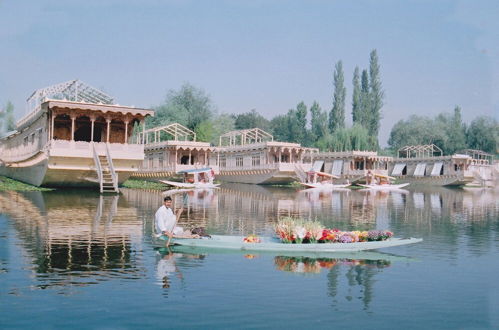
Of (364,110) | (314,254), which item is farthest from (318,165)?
(314,254)

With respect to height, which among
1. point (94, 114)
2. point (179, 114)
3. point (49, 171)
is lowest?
point (49, 171)

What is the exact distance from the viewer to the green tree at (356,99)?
273ft

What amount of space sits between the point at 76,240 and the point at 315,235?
6.63 metres

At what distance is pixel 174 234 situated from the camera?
14.2 meters

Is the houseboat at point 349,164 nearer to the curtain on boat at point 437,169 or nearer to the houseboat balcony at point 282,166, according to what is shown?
the houseboat balcony at point 282,166

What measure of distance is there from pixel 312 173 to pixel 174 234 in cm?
4413

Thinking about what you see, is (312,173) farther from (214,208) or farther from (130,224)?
(130,224)

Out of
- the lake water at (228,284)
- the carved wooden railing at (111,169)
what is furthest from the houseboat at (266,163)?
the lake water at (228,284)

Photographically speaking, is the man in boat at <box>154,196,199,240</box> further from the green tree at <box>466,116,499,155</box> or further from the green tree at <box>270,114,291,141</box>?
the green tree at <box>270,114,291,141</box>

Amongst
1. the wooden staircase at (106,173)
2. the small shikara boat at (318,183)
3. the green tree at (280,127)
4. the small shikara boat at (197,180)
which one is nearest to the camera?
the wooden staircase at (106,173)

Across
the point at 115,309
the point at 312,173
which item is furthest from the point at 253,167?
the point at 115,309

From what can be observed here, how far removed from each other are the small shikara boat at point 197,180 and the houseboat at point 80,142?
8.24m

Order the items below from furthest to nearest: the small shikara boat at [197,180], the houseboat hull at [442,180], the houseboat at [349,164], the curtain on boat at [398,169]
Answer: the curtain on boat at [398,169] → the houseboat hull at [442,180] → the houseboat at [349,164] → the small shikara boat at [197,180]

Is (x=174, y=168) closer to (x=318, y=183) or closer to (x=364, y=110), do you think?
(x=318, y=183)
